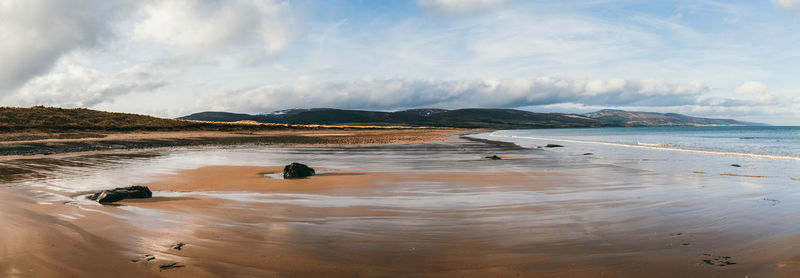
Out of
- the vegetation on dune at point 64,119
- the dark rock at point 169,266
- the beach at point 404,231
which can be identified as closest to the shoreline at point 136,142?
the vegetation on dune at point 64,119

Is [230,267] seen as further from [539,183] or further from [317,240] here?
[539,183]

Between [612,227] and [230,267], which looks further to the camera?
[612,227]

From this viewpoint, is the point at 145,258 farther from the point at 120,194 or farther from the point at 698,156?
the point at 698,156

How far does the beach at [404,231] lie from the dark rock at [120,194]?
29cm

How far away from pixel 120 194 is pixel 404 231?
6.47 m

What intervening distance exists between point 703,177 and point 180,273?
15.6 meters

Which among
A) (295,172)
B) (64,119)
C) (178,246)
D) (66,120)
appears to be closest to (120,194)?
(178,246)

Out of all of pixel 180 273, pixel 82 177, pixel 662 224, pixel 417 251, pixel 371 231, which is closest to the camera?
pixel 180 273

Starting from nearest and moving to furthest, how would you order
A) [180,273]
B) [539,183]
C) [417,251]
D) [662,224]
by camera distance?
[180,273] < [417,251] < [662,224] < [539,183]

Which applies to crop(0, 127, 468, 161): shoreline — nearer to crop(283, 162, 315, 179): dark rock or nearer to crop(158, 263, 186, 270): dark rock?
crop(283, 162, 315, 179): dark rock

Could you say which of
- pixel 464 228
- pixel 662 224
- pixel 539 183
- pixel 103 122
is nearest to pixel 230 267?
pixel 464 228

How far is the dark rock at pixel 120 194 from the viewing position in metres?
8.41

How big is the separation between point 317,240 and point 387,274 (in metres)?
1.65

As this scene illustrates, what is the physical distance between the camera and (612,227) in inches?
252
